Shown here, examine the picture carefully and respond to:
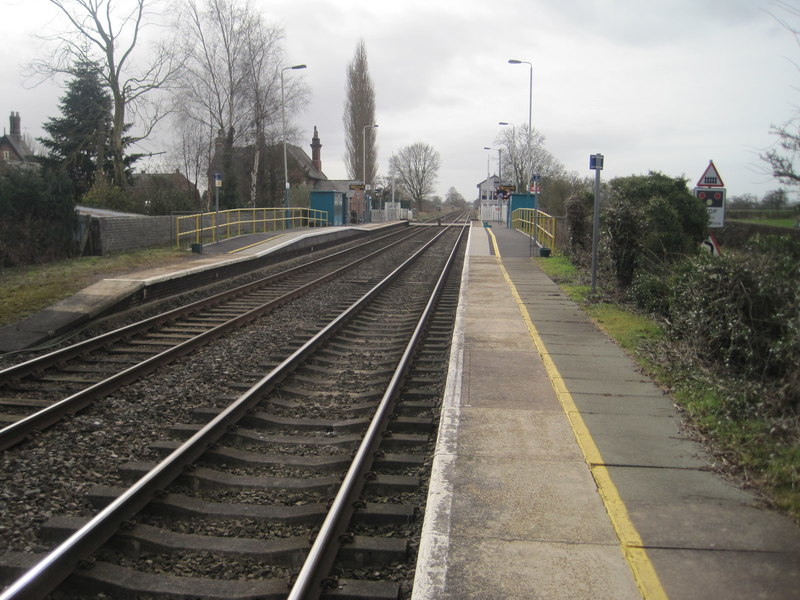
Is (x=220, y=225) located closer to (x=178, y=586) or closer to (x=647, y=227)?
(x=647, y=227)

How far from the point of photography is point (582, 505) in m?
4.62

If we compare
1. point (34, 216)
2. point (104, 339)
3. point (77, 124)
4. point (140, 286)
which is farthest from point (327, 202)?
A: point (104, 339)

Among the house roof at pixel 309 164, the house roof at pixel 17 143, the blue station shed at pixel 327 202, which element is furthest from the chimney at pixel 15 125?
the blue station shed at pixel 327 202

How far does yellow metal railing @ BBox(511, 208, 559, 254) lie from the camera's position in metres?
26.9

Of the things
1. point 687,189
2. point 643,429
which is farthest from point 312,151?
point 643,429

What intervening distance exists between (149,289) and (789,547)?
12576 millimetres

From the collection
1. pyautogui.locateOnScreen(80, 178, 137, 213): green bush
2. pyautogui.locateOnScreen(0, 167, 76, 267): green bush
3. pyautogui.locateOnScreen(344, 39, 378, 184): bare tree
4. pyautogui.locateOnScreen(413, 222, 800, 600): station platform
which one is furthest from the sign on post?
pyautogui.locateOnScreen(344, 39, 378, 184): bare tree

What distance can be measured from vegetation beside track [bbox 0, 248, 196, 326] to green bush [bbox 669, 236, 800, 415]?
10639 millimetres

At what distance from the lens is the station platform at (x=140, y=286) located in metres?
10.7

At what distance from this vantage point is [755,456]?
5340 millimetres

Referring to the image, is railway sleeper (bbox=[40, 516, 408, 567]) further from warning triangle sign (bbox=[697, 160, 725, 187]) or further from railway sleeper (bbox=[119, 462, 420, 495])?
warning triangle sign (bbox=[697, 160, 725, 187])

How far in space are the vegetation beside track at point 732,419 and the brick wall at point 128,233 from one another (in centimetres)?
1662

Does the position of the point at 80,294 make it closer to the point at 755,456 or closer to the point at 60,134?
the point at 755,456

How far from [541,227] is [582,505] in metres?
27.5
